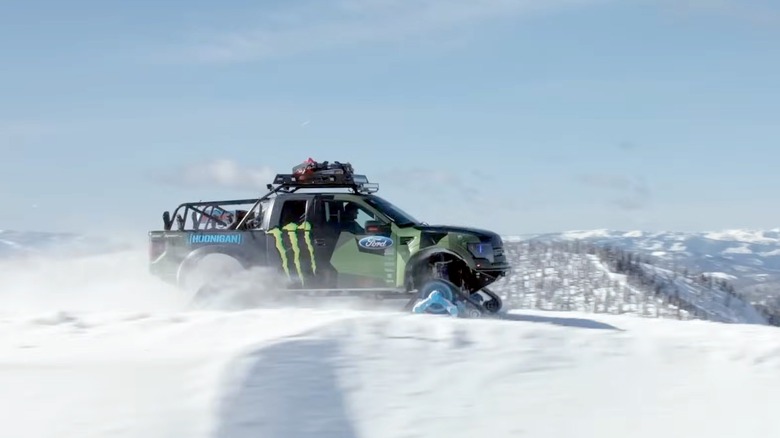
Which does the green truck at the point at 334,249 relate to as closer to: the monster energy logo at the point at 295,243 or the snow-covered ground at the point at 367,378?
the monster energy logo at the point at 295,243

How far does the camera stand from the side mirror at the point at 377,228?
13.3 meters

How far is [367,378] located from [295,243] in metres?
6.62

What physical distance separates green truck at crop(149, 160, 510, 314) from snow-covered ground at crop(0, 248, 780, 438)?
434 cm

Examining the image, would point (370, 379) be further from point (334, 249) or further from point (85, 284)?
point (85, 284)

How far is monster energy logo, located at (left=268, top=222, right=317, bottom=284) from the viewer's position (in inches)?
521

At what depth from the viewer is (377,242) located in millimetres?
13211

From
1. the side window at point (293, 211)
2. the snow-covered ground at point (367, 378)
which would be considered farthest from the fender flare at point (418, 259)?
the snow-covered ground at point (367, 378)

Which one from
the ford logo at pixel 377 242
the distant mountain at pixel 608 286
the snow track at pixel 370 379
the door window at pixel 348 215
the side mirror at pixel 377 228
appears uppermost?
the door window at pixel 348 215

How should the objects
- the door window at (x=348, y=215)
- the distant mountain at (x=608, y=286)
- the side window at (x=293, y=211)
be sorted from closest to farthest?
the door window at (x=348, y=215) → the side window at (x=293, y=211) → the distant mountain at (x=608, y=286)

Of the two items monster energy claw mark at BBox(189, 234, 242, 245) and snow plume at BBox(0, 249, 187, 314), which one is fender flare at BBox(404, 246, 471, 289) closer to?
monster energy claw mark at BBox(189, 234, 242, 245)

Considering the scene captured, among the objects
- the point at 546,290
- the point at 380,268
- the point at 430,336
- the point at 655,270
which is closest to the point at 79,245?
the point at 380,268

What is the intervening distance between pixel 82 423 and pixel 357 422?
67.6 inches

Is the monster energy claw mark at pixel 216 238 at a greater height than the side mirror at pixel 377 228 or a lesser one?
lesser

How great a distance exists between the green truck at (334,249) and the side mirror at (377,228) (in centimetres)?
1
